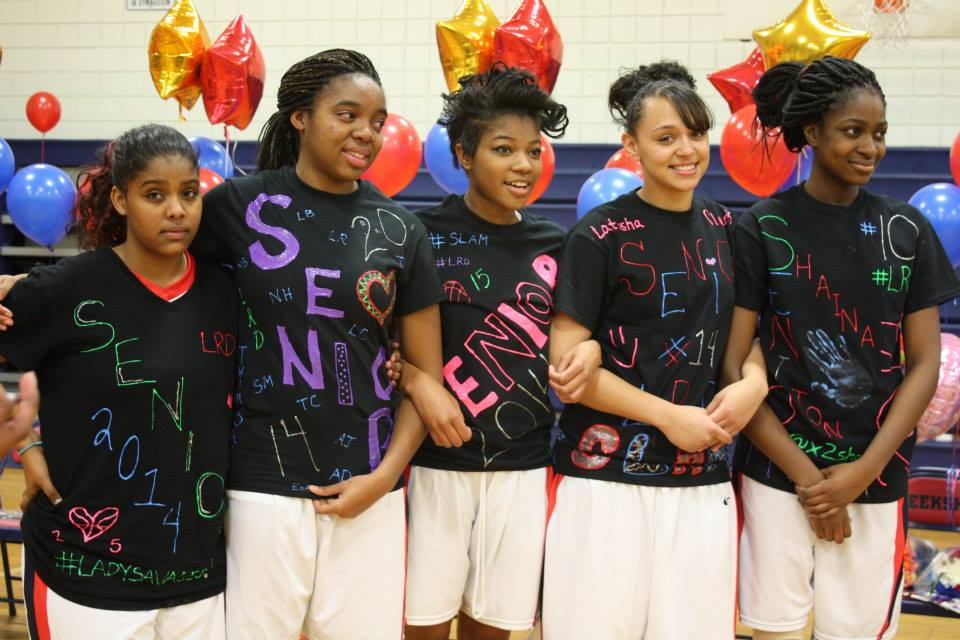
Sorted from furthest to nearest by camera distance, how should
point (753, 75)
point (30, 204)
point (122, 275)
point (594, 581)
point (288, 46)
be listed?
point (288, 46) → point (30, 204) → point (753, 75) → point (594, 581) → point (122, 275)

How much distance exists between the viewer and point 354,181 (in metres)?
2.09

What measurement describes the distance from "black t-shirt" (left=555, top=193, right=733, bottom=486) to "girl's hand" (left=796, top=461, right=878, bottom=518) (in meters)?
0.18

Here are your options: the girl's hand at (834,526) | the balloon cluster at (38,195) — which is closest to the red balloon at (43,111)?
the balloon cluster at (38,195)

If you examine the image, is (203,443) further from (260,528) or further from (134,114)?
(134,114)

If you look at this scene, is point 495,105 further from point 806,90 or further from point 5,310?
point 5,310

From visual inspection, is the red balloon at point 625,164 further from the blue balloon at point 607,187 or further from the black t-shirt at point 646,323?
the black t-shirt at point 646,323

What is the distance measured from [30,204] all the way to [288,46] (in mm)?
2668

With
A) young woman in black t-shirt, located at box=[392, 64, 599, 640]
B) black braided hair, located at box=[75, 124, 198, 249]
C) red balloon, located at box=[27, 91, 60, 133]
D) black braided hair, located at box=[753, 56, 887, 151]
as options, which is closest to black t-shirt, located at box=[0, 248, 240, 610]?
black braided hair, located at box=[75, 124, 198, 249]

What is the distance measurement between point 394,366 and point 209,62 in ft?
8.69

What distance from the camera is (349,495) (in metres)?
1.89

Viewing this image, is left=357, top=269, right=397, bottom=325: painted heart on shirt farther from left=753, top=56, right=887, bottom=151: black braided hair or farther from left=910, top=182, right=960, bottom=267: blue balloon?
left=910, top=182, right=960, bottom=267: blue balloon

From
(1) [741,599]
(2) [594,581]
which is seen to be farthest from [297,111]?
(1) [741,599]

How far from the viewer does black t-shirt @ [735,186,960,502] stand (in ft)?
6.89

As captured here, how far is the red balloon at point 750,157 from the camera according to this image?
148 inches
